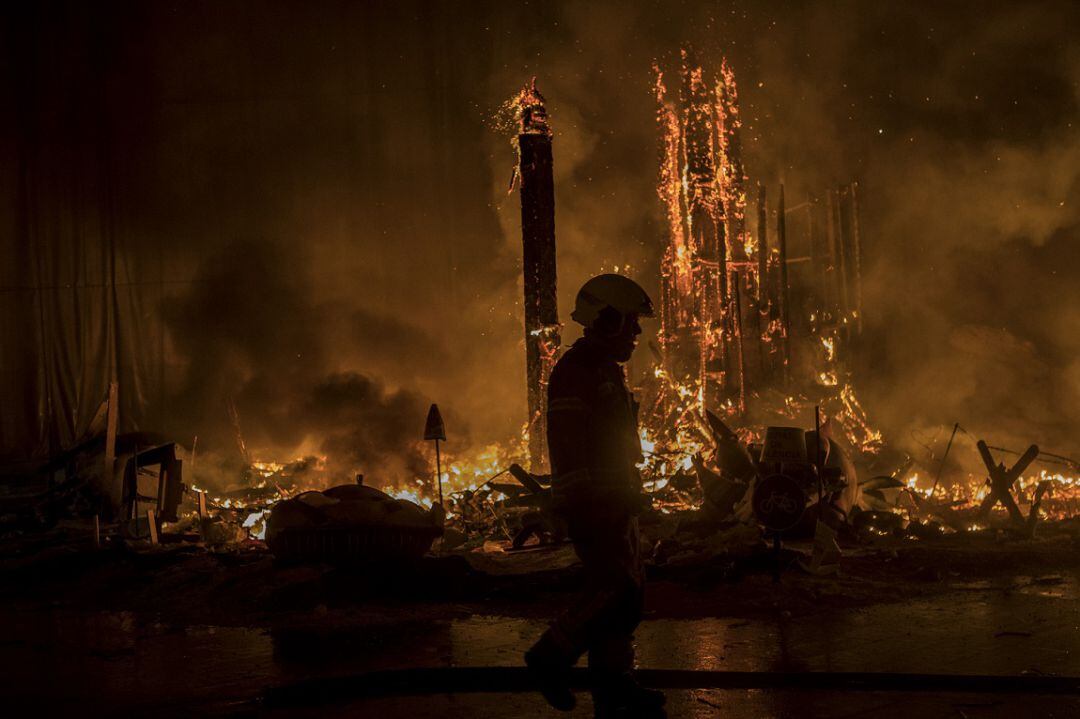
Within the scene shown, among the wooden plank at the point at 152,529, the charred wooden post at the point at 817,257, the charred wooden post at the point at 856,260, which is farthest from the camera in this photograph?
the charred wooden post at the point at 817,257

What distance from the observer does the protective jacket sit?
459 cm

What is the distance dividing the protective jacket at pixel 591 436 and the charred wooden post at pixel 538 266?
36.7 feet

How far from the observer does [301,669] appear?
5844 millimetres

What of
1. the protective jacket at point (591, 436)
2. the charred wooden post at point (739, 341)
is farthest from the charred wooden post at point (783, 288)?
the protective jacket at point (591, 436)

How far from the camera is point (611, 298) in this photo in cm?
489

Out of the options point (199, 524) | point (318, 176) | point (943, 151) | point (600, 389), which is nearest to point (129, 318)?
point (318, 176)

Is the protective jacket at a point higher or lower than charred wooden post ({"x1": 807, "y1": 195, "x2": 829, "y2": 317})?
lower

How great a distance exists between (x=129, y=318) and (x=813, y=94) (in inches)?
582

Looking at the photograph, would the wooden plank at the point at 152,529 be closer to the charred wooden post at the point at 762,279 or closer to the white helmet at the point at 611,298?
the white helmet at the point at 611,298

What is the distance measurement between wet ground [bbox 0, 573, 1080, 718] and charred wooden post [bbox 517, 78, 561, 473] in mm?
8669

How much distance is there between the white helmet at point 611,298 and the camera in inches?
192

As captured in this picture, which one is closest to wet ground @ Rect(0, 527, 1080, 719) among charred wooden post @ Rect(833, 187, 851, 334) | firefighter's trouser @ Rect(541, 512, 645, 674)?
firefighter's trouser @ Rect(541, 512, 645, 674)

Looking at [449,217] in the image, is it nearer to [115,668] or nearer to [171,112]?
[171,112]

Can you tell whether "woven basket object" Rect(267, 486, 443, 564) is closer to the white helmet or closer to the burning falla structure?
the burning falla structure
